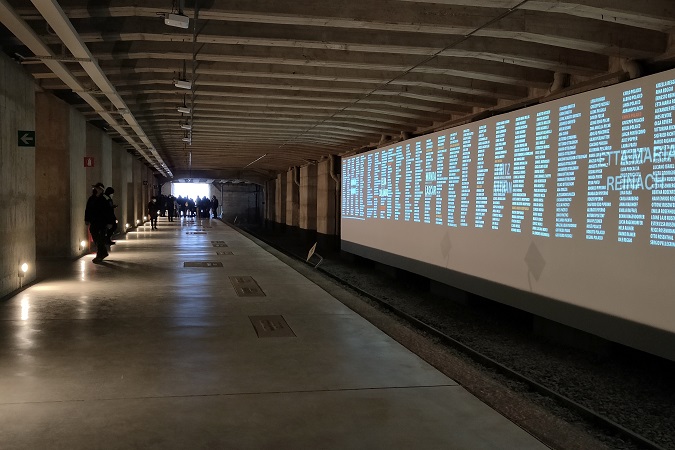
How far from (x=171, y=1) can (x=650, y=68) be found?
6.34m

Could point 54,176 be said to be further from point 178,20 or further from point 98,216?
point 178,20

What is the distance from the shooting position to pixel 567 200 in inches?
309

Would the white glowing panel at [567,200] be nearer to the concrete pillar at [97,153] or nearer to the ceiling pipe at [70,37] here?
the ceiling pipe at [70,37]

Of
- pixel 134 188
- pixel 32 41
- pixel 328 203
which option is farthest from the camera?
pixel 134 188

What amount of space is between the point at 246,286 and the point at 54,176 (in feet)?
21.1

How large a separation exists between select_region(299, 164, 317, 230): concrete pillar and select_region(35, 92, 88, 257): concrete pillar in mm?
15607

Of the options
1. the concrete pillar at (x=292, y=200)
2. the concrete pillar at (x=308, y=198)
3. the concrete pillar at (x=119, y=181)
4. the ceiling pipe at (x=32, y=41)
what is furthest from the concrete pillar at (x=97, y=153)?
the concrete pillar at (x=292, y=200)

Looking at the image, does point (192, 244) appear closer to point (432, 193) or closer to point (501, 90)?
point (432, 193)

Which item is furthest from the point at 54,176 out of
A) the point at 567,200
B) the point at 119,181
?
the point at 567,200

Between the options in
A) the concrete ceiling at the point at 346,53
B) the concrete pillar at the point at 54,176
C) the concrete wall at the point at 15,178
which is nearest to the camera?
the concrete ceiling at the point at 346,53

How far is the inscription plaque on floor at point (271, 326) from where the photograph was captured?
6445 mm

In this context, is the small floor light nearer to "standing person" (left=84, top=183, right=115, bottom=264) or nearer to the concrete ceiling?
the concrete ceiling

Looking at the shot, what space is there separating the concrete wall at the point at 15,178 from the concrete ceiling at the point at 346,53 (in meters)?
0.52

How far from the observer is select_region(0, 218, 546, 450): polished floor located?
3.62m
